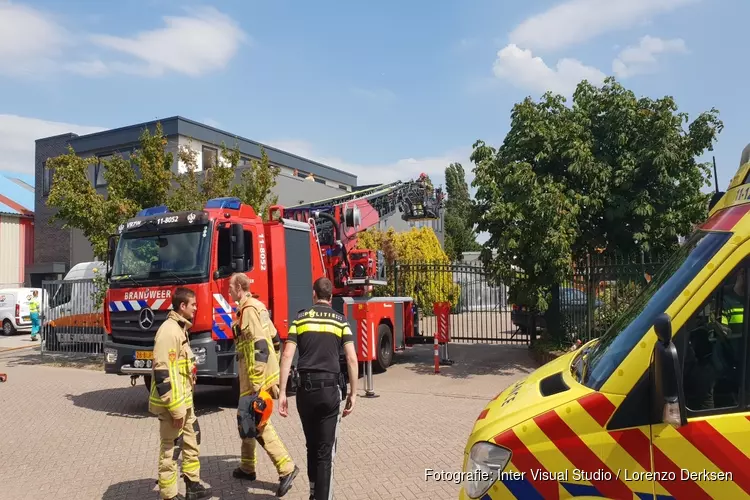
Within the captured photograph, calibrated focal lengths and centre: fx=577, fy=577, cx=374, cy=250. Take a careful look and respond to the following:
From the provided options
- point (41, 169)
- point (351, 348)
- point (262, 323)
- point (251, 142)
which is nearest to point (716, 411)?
point (351, 348)

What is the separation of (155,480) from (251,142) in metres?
25.1

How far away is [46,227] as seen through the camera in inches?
1228

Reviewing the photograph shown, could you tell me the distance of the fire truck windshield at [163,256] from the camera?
8.52 meters

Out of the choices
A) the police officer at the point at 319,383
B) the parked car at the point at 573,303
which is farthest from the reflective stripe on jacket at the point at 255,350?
the parked car at the point at 573,303

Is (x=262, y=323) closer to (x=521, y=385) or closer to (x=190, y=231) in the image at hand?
(x=521, y=385)

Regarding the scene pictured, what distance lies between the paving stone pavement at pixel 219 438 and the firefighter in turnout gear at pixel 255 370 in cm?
22

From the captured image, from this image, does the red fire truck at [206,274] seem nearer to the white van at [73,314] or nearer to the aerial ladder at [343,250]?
the aerial ladder at [343,250]

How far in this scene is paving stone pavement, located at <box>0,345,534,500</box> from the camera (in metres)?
5.35

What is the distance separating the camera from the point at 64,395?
10.6 m

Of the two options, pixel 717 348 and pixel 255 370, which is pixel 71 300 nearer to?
pixel 255 370

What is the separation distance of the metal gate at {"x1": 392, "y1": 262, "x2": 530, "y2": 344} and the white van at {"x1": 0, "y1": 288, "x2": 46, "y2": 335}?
15941 millimetres

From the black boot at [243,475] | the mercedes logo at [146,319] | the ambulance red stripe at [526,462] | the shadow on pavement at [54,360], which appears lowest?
the shadow on pavement at [54,360]

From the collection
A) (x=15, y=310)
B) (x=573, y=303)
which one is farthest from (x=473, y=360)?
(x=15, y=310)

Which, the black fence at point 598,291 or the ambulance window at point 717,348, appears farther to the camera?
the black fence at point 598,291
